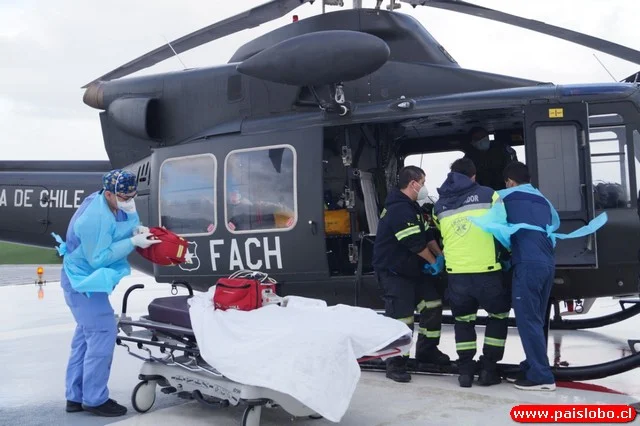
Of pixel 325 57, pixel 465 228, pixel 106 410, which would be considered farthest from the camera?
pixel 325 57

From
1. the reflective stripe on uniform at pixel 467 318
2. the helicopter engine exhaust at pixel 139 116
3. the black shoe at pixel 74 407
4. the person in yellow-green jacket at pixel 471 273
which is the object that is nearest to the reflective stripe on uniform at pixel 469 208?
the person in yellow-green jacket at pixel 471 273

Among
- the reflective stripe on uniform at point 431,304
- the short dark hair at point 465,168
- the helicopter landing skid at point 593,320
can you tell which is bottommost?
the helicopter landing skid at point 593,320

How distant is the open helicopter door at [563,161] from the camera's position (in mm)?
5348

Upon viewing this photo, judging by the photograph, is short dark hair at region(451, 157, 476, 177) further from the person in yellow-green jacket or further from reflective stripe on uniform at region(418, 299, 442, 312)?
reflective stripe on uniform at region(418, 299, 442, 312)

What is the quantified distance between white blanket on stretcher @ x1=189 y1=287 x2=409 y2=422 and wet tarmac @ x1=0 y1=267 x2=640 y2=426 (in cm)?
59

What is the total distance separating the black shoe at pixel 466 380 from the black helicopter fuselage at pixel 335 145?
1171mm

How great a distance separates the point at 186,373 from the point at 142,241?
883 mm

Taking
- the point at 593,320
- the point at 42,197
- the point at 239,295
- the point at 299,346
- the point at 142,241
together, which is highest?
the point at 42,197

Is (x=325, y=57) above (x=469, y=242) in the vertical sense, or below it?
above

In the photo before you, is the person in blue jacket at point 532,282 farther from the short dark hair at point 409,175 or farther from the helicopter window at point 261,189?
the helicopter window at point 261,189

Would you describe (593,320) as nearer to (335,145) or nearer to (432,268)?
(432,268)

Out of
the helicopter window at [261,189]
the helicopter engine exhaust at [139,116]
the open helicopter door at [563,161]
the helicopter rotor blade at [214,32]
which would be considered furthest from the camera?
the helicopter engine exhaust at [139,116]

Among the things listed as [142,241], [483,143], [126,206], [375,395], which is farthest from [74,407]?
[483,143]

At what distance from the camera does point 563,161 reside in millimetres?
5441
